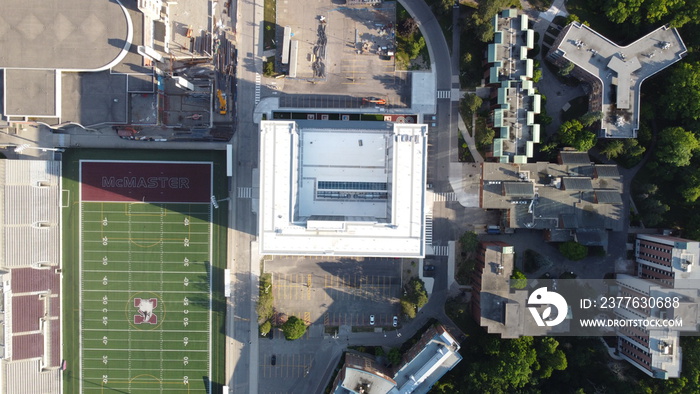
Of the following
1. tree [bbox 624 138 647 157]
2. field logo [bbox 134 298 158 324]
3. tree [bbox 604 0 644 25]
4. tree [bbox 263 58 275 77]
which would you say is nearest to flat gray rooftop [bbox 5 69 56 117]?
tree [bbox 263 58 275 77]

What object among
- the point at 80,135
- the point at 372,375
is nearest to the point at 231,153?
the point at 80,135

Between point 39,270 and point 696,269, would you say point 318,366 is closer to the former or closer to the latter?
point 39,270

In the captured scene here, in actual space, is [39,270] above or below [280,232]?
below

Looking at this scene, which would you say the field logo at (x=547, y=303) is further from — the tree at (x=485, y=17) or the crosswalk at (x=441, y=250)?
the tree at (x=485, y=17)

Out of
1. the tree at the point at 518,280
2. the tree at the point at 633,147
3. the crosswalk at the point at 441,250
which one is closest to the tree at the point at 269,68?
the crosswalk at the point at 441,250

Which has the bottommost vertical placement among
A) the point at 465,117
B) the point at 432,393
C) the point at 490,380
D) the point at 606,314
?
the point at 432,393

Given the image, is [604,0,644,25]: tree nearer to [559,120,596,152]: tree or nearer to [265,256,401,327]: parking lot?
[559,120,596,152]: tree

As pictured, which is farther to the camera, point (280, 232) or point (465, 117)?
point (465, 117)
